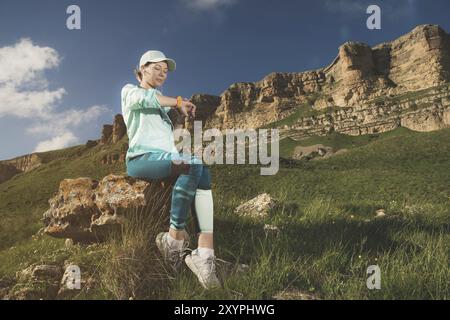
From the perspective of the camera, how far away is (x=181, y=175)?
3803mm

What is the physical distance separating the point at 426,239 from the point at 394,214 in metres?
1.60

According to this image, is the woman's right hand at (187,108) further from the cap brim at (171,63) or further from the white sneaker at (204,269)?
the white sneaker at (204,269)

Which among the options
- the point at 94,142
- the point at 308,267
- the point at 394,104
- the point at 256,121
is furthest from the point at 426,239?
the point at 94,142

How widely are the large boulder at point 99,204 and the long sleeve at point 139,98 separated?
0.95 meters

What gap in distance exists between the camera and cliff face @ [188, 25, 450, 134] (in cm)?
10488

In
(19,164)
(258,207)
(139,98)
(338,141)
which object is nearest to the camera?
(139,98)

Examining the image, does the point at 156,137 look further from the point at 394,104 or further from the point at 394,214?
the point at 394,104

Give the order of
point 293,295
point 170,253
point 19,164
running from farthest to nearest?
point 19,164 < point 170,253 < point 293,295

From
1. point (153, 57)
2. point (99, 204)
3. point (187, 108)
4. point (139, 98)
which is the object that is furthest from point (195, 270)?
point (153, 57)

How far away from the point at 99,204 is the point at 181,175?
1338 millimetres

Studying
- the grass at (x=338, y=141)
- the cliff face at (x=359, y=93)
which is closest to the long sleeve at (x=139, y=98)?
the grass at (x=338, y=141)

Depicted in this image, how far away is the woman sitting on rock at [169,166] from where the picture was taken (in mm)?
3717

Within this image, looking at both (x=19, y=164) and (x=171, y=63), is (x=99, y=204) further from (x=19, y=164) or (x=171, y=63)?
(x=19, y=164)
